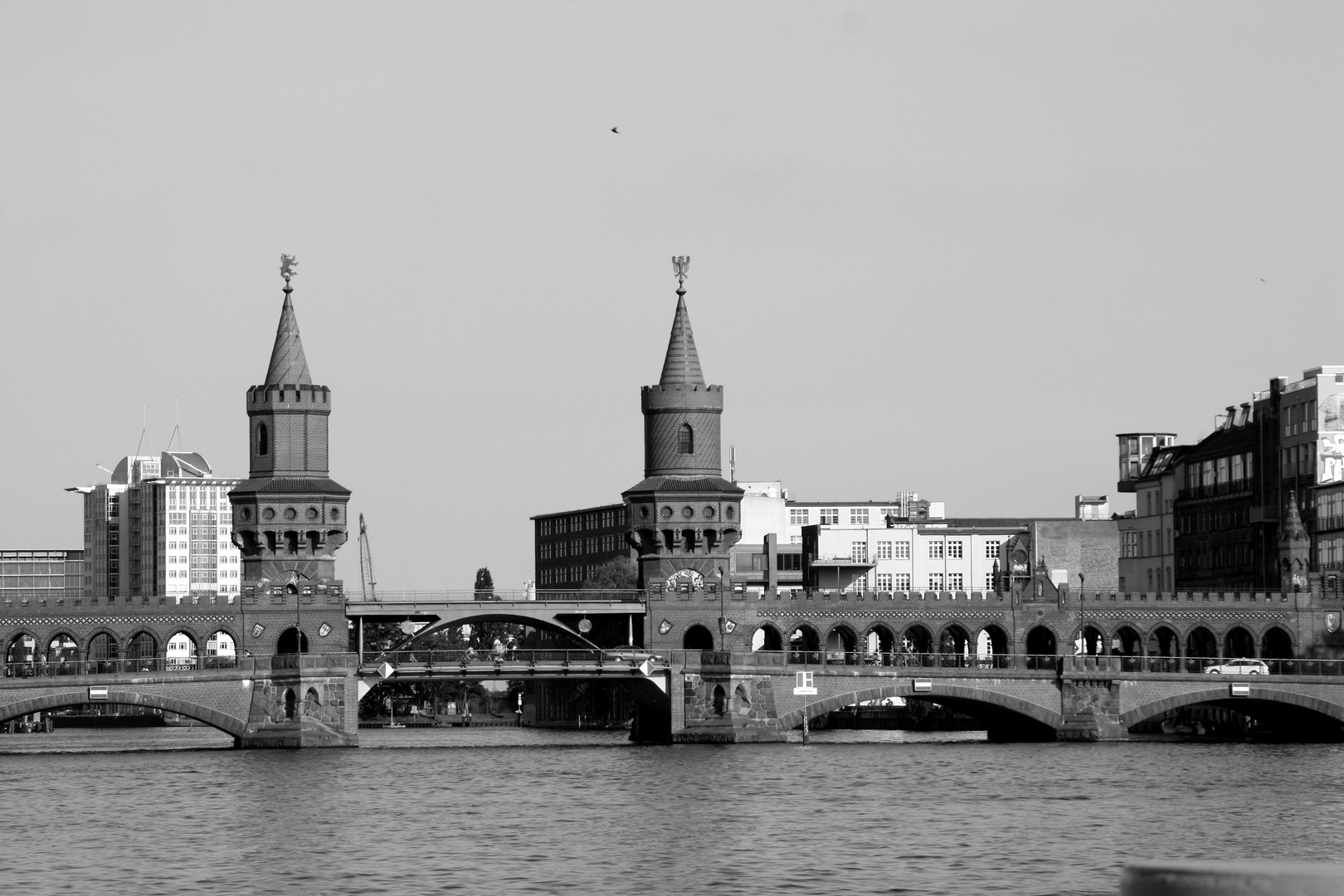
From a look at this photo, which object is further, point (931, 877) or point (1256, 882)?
point (931, 877)

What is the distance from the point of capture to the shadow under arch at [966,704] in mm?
113688

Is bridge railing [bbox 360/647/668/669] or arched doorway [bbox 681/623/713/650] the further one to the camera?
arched doorway [bbox 681/623/713/650]

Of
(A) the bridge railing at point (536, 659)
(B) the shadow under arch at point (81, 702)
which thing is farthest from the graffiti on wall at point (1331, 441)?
(B) the shadow under arch at point (81, 702)

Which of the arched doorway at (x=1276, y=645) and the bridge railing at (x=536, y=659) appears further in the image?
the arched doorway at (x=1276, y=645)

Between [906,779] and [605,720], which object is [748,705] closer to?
[906,779]

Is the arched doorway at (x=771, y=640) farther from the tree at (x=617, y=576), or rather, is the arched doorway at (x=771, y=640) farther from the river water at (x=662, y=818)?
the river water at (x=662, y=818)

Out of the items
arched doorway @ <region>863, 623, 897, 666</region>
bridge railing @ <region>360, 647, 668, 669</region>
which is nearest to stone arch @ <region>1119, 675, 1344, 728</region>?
arched doorway @ <region>863, 623, 897, 666</region>

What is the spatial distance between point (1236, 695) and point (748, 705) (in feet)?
83.2

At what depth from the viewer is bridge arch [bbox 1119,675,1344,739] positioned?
4478 inches

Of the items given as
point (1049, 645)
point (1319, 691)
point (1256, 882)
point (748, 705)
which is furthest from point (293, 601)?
point (1256, 882)

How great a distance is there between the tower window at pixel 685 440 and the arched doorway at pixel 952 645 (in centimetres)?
1824

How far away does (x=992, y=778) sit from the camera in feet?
290

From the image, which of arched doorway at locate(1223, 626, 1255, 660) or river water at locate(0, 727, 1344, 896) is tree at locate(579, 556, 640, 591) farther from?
river water at locate(0, 727, 1344, 896)

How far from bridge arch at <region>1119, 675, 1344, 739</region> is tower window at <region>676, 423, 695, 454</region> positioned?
29441mm
